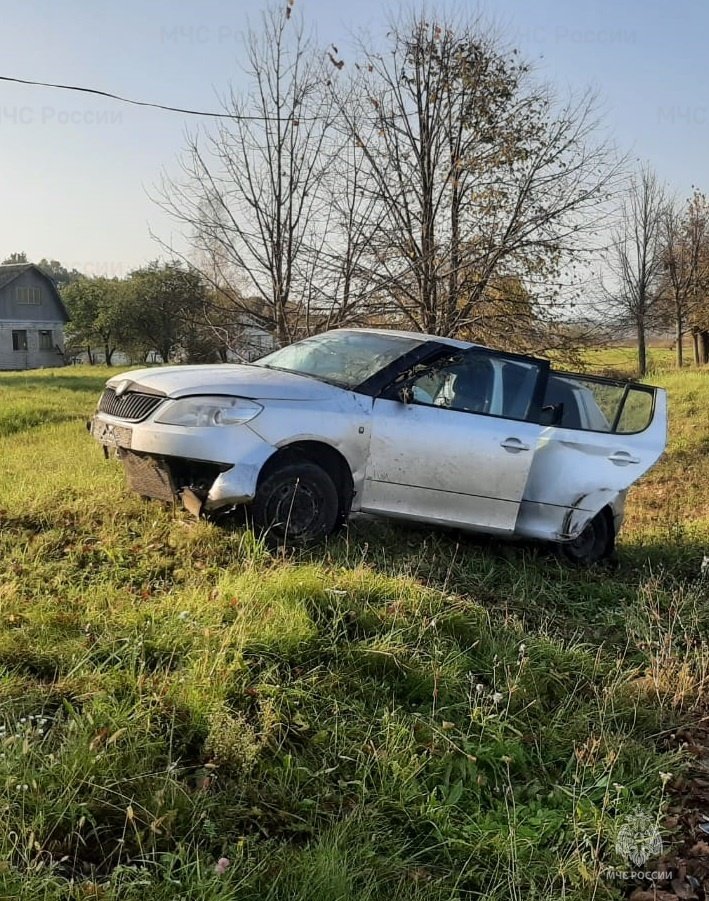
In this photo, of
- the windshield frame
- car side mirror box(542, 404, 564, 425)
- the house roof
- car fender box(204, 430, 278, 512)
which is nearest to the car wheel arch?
car fender box(204, 430, 278, 512)

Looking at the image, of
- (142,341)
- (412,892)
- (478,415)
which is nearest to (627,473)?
(478,415)

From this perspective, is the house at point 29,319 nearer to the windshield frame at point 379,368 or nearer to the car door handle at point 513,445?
the windshield frame at point 379,368

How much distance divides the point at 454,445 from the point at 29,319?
41249 mm

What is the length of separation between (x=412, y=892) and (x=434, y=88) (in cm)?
1043

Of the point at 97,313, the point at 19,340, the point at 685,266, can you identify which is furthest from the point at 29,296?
the point at 685,266

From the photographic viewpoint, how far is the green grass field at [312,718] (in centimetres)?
232

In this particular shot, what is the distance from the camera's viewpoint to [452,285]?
35.3 ft

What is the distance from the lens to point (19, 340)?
134 ft

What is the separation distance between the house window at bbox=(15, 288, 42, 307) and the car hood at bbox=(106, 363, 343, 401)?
3989cm

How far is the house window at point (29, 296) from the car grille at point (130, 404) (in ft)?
131

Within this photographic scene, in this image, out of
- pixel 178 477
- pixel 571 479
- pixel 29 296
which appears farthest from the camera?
pixel 29 296

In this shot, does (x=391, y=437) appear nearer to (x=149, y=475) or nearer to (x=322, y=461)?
(x=322, y=461)

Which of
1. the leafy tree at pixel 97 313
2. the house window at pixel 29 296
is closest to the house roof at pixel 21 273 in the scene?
the leafy tree at pixel 97 313

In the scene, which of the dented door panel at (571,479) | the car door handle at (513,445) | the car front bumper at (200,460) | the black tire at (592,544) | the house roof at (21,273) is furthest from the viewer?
the house roof at (21,273)
